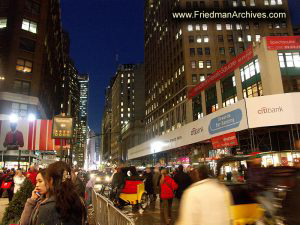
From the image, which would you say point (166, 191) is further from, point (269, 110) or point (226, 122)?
point (226, 122)

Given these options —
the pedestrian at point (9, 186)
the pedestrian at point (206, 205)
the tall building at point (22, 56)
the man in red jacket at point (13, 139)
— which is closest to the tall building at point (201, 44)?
the tall building at point (22, 56)

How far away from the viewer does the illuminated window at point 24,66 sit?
45.0 m

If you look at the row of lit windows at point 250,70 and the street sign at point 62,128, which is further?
the row of lit windows at point 250,70

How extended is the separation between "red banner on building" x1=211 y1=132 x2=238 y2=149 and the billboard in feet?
52.6

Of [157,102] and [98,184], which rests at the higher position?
[157,102]

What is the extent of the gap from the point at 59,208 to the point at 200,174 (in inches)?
78.6

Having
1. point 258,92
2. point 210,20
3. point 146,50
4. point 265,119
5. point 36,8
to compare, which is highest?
point 146,50

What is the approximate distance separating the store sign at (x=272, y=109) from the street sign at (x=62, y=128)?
43.9ft

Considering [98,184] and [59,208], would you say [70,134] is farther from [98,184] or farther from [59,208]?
[98,184]

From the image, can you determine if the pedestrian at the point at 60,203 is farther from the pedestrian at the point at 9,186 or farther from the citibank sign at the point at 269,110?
the citibank sign at the point at 269,110

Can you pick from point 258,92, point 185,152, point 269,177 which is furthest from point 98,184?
point 269,177

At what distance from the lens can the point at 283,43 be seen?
3112 centimetres

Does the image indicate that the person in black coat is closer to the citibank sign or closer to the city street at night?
the city street at night

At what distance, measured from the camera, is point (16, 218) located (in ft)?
25.5
